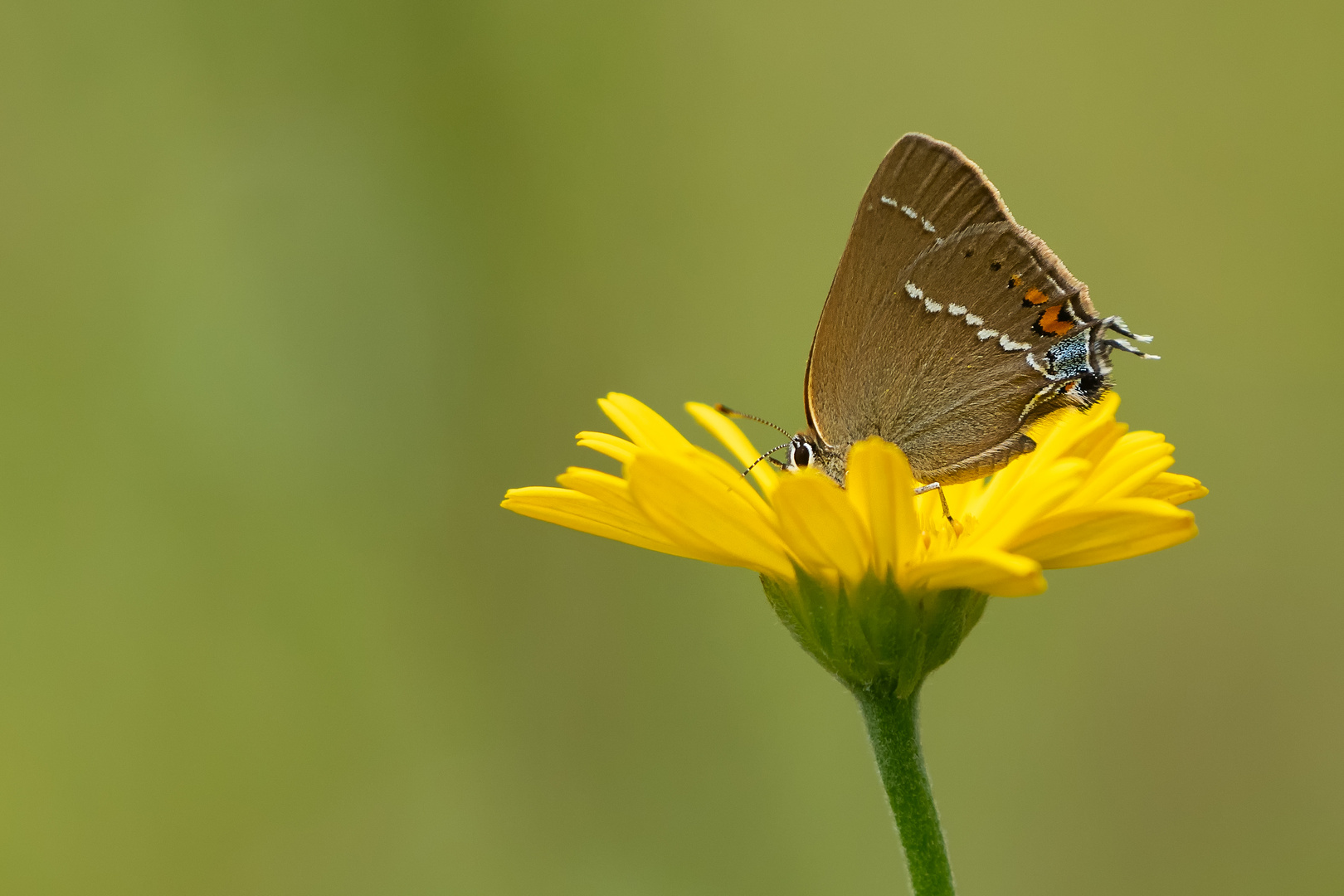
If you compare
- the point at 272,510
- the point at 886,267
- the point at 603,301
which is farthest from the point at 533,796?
the point at 886,267

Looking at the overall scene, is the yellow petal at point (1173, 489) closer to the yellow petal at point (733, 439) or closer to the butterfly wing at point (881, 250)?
the butterfly wing at point (881, 250)

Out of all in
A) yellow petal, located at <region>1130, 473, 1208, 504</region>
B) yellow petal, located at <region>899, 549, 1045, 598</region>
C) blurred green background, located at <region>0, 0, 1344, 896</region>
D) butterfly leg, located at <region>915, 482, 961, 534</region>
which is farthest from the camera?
blurred green background, located at <region>0, 0, 1344, 896</region>

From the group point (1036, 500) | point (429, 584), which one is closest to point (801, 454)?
point (1036, 500)

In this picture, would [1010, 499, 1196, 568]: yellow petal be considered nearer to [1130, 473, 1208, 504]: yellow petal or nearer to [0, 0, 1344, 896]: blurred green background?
[1130, 473, 1208, 504]: yellow petal

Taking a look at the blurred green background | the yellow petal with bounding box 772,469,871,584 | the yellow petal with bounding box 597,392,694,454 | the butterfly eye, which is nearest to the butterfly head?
the butterfly eye

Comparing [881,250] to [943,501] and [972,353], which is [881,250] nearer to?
[972,353]
